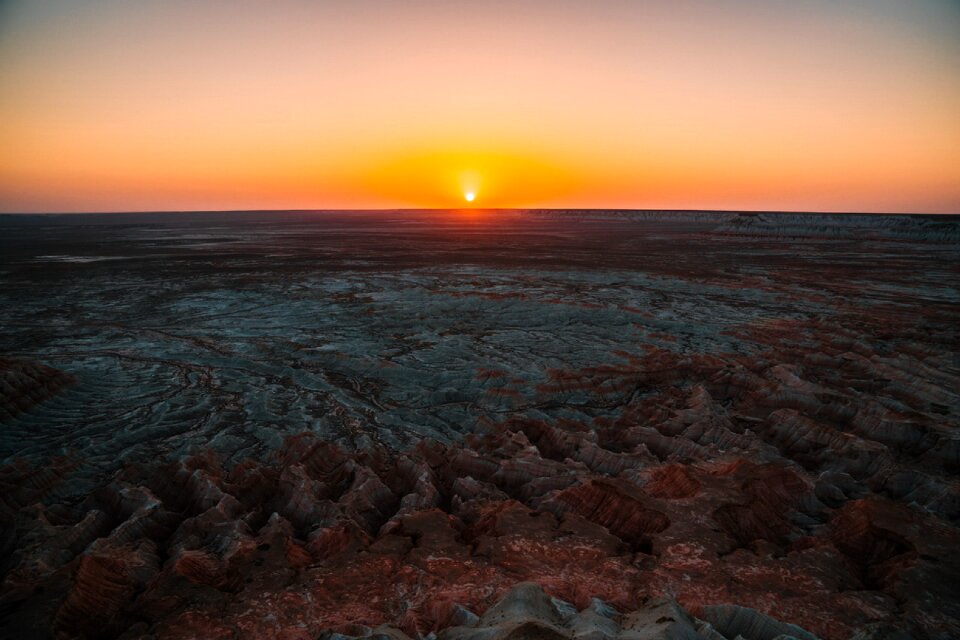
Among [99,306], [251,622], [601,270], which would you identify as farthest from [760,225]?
[251,622]

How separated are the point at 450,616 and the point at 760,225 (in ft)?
290

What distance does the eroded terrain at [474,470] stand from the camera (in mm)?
4684

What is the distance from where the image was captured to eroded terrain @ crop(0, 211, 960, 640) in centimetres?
468

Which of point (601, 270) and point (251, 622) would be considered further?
point (601, 270)

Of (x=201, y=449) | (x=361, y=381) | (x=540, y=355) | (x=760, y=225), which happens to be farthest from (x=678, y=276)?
(x=760, y=225)

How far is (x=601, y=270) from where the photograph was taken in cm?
3191

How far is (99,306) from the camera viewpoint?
20.5m

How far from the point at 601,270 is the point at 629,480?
25.9 metres

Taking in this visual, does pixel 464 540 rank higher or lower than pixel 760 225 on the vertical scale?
lower

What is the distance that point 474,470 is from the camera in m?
7.73

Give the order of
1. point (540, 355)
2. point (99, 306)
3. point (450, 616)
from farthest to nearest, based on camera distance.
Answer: point (99, 306) < point (540, 355) < point (450, 616)

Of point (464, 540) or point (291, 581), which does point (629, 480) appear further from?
point (291, 581)

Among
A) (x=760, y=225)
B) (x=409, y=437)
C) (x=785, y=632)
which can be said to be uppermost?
(x=760, y=225)

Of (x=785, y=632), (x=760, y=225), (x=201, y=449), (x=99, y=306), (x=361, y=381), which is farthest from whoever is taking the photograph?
(x=760, y=225)
